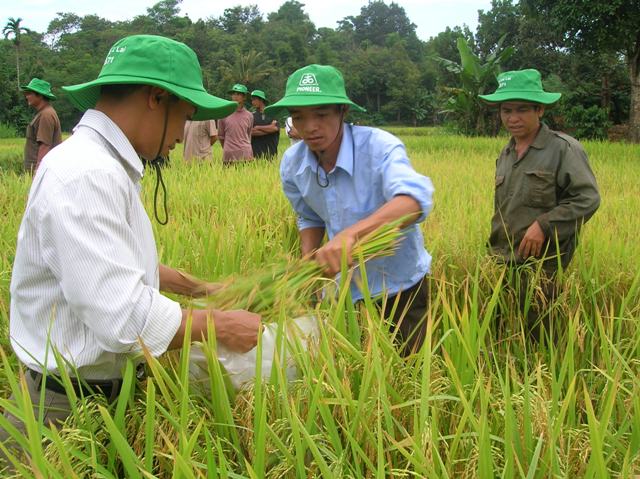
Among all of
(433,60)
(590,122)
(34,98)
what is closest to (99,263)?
(34,98)

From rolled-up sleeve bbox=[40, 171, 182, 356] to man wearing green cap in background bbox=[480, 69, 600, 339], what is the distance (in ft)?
5.67

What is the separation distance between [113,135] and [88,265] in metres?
0.31

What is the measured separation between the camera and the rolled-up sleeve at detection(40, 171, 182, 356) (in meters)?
1.00

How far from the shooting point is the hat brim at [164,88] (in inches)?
45.6

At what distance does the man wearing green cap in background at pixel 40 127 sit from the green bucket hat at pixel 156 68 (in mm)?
4510

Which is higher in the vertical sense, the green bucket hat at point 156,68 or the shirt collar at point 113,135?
the green bucket hat at point 156,68

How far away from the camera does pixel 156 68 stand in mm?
1187

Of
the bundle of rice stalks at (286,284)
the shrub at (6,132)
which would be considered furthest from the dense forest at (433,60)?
the bundle of rice stalks at (286,284)

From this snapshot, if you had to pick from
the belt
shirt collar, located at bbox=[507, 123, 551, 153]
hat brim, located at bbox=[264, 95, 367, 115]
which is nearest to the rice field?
the belt

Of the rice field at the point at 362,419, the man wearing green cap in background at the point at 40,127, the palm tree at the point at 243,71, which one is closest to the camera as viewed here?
the rice field at the point at 362,419

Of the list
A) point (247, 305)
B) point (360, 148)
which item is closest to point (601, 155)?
point (360, 148)

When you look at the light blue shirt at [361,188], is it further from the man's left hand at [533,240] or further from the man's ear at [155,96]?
the man's ear at [155,96]

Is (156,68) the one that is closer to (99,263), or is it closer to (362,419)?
(99,263)

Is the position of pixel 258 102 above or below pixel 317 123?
above
